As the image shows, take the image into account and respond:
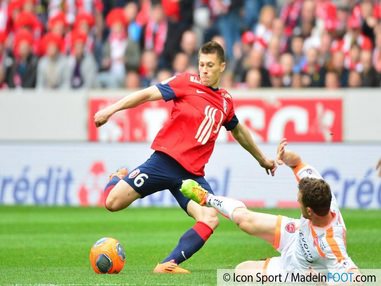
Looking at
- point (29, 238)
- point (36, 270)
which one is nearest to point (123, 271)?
point (36, 270)

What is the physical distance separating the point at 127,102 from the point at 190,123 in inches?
29.3

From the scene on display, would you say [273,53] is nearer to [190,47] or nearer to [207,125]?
[190,47]

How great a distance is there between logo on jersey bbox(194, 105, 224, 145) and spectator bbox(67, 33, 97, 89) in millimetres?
13116

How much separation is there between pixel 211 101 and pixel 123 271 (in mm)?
1933

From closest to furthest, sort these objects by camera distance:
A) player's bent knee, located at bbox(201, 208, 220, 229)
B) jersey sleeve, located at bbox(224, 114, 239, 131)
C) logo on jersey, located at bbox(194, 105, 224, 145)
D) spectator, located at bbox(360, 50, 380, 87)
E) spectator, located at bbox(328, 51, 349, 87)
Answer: player's bent knee, located at bbox(201, 208, 220, 229), logo on jersey, located at bbox(194, 105, 224, 145), jersey sleeve, located at bbox(224, 114, 239, 131), spectator, located at bbox(360, 50, 380, 87), spectator, located at bbox(328, 51, 349, 87)

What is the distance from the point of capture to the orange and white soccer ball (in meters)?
11.0

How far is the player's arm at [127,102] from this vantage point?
35.0 ft

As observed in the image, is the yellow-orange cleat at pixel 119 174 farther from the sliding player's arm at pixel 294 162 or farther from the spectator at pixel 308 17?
the spectator at pixel 308 17

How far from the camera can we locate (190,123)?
11375 millimetres

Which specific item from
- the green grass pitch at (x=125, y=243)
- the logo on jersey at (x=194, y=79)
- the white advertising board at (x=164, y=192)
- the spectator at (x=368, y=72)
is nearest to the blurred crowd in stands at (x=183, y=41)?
the spectator at (x=368, y=72)

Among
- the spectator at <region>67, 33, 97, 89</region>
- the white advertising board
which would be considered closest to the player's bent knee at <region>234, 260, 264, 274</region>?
the white advertising board

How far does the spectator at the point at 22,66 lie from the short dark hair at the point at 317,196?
52.2 ft

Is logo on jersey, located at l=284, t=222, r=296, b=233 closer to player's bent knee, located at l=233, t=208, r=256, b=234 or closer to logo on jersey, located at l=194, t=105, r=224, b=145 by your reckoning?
player's bent knee, located at l=233, t=208, r=256, b=234

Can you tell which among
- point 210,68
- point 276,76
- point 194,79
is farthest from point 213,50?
point 276,76
